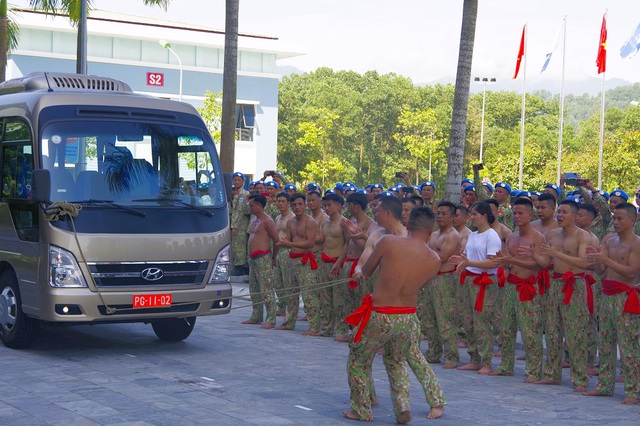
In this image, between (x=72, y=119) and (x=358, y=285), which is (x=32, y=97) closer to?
(x=72, y=119)

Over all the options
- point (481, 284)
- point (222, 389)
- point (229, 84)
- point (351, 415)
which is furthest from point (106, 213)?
point (229, 84)

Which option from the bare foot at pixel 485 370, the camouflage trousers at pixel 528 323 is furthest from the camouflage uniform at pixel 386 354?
the bare foot at pixel 485 370

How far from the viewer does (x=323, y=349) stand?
41.5 feet

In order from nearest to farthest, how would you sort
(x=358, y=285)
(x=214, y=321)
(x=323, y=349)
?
(x=323, y=349)
(x=358, y=285)
(x=214, y=321)

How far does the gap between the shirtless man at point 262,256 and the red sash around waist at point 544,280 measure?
4877 mm

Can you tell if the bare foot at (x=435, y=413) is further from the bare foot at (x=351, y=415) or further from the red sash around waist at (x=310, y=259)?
the red sash around waist at (x=310, y=259)

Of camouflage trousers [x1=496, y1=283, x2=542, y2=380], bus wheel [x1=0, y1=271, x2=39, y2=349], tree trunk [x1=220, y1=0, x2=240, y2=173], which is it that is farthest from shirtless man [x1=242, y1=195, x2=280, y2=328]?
tree trunk [x1=220, y1=0, x2=240, y2=173]

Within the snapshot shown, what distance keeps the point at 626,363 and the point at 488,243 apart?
229 centimetres

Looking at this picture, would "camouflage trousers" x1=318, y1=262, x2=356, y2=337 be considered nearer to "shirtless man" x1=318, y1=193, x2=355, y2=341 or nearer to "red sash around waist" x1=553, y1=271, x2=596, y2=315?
"shirtless man" x1=318, y1=193, x2=355, y2=341

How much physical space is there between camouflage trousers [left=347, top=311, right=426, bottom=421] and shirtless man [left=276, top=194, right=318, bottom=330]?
547cm

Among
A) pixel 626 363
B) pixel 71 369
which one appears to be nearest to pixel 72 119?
pixel 71 369

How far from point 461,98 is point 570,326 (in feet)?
25.4

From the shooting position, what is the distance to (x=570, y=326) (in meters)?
10.4

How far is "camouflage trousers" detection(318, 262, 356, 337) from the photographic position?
541 inches
